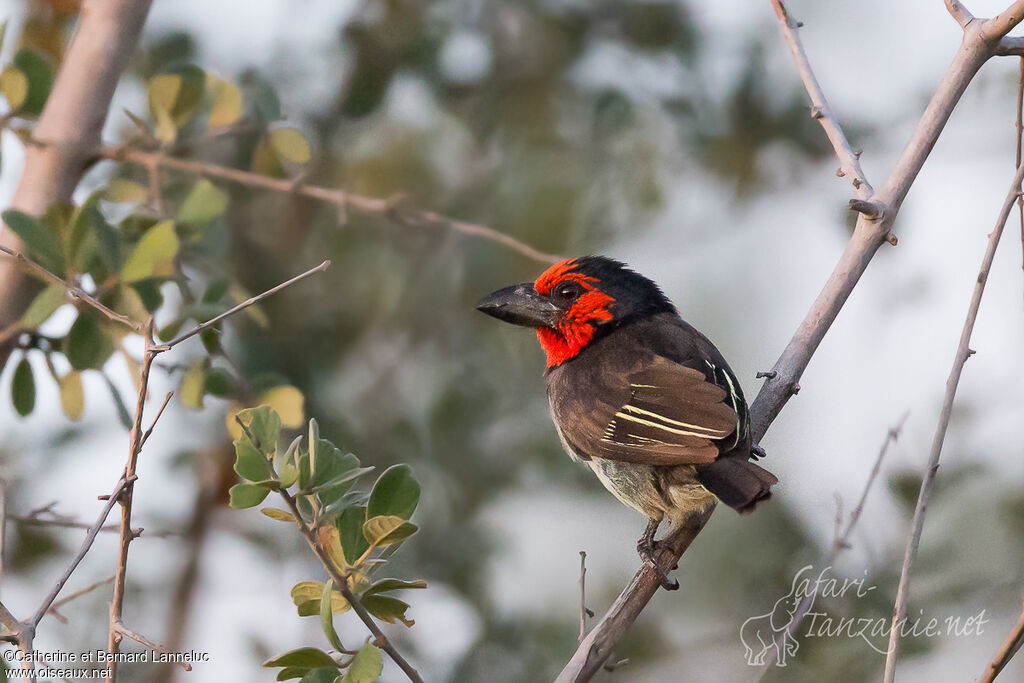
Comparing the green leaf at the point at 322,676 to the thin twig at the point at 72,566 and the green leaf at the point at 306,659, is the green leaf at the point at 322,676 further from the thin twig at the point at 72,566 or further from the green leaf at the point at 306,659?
the thin twig at the point at 72,566

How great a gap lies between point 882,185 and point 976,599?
1918mm

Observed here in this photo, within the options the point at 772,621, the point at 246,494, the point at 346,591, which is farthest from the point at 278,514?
the point at 772,621

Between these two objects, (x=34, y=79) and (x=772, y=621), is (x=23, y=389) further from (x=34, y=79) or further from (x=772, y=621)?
(x=772, y=621)

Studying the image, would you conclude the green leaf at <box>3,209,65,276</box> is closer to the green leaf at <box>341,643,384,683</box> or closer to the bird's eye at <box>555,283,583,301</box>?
the green leaf at <box>341,643,384,683</box>

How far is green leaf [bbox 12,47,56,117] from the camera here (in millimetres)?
2578

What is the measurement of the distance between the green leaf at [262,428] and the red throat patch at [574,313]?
1.65 meters

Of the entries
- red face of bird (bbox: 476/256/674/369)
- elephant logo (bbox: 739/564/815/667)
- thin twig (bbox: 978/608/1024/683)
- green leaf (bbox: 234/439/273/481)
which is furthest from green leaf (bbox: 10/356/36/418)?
elephant logo (bbox: 739/564/815/667)

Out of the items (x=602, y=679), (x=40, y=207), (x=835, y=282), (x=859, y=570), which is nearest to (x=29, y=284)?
(x=40, y=207)

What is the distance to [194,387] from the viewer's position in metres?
2.52

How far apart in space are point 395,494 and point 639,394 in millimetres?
1203

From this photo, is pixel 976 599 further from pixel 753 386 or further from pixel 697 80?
pixel 697 80

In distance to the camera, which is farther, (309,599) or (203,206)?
(203,206)

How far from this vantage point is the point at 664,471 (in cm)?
272

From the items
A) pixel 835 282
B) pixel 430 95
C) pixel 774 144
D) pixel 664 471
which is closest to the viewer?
pixel 835 282
